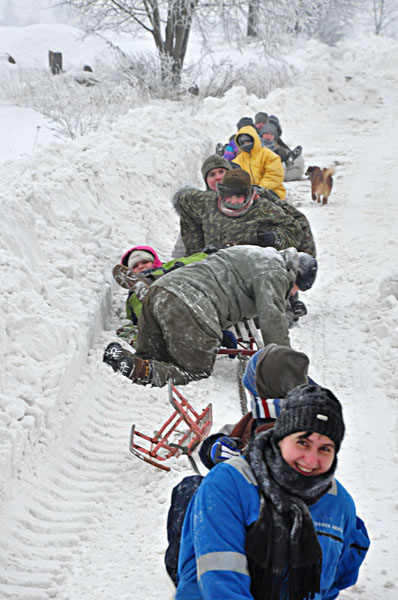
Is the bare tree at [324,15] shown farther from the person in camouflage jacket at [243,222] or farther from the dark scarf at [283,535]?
the dark scarf at [283,535]

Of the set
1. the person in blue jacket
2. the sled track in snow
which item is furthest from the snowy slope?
the person in blue jacket

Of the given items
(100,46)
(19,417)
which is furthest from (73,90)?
(19,417)

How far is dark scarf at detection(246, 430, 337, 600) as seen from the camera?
200cm

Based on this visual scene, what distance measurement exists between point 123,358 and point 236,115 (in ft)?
38.9

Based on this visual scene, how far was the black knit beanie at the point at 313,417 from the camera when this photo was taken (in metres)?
2.05

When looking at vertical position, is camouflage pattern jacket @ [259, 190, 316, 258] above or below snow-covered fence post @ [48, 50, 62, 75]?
below

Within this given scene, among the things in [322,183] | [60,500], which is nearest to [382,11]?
[322,183]

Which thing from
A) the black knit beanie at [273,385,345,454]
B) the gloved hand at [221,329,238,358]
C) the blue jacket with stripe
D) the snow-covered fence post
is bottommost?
the gloved hand at [221,329,238,358]

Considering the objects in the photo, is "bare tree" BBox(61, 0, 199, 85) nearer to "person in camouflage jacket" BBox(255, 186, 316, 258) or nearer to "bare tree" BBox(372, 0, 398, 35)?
"person in camouflage jacket" BBox(255, 186, 316, 258)

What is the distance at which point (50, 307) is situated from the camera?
493 cm

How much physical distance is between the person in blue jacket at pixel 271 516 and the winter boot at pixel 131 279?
11.0ft

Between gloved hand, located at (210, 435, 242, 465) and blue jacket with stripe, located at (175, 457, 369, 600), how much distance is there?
57 centimetres

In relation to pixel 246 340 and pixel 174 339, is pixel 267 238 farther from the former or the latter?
pixel 174 339

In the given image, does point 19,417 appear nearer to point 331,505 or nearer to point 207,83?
point 331,505
